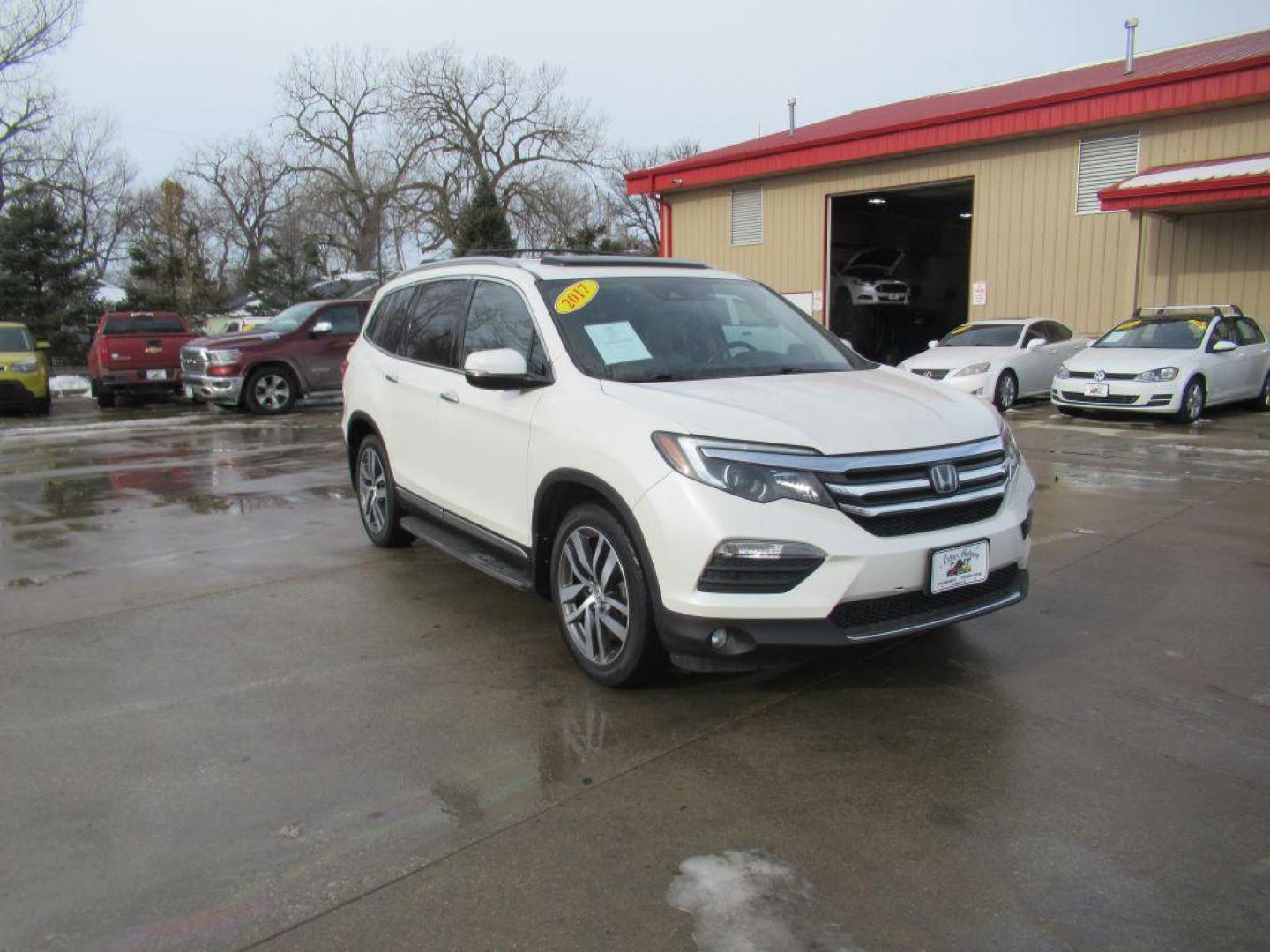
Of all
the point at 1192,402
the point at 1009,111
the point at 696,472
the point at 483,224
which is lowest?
the point at 1192,402

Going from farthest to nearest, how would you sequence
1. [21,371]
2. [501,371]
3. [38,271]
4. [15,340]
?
[38,271]
[15,340]
[21,371]
[501,371]

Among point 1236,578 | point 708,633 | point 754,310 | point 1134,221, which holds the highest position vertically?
point 1134,221

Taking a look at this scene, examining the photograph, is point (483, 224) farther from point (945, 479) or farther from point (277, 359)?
point (945, 479)

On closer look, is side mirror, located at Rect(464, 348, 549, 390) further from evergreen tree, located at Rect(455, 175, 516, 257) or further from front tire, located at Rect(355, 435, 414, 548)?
evergreen tree, located at Rect(455, 175, 516, 257)

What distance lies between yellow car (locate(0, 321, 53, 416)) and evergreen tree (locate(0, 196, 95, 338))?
13.3 metres

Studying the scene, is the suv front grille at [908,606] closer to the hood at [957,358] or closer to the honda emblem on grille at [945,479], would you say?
the honda emblem on grille at [945,479]

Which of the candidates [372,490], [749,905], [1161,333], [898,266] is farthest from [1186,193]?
[749,905]

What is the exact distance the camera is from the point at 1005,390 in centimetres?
1547

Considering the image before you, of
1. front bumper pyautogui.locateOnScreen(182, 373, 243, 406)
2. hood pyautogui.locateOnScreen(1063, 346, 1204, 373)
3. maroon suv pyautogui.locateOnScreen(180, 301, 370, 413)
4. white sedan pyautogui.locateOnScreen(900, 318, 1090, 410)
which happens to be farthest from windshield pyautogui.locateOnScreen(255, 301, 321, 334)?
hood pyautogui.locateOnScreen(1063, 346, 1204, 373)

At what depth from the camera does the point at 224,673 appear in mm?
4387

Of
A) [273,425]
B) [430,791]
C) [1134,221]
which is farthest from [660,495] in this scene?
[1134,221]

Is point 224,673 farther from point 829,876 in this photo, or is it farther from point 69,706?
point 829,876

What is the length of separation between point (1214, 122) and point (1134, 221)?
73.7 inches

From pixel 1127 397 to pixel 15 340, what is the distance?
17.9 m
